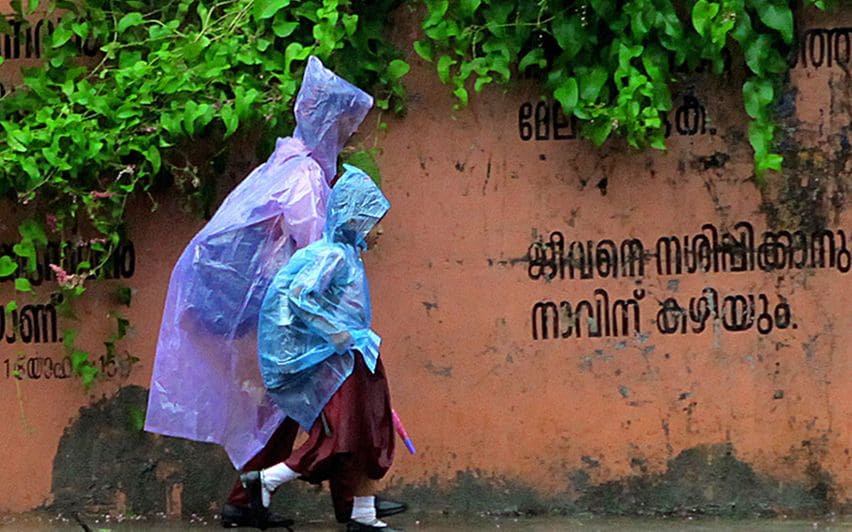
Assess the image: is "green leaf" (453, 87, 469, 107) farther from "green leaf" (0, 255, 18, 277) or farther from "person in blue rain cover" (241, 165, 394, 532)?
"green leaf" (0, 255, 18, 277)

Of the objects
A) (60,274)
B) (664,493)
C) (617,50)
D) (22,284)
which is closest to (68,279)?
(60,274)

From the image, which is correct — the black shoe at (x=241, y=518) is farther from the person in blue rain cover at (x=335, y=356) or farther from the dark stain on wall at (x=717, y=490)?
the dark stain on wall at (x=717, y=490)

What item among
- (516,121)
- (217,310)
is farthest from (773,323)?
(217,310)

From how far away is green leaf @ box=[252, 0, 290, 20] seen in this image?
6.45 m

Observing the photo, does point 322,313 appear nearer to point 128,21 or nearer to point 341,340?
point 341,340

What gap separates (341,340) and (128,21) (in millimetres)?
1789

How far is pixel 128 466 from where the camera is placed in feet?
22.0

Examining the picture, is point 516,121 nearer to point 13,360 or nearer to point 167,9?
point 167,9

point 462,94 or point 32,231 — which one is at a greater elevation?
point 462,94

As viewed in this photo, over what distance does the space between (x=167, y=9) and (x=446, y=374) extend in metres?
1.93

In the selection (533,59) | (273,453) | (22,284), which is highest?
(533,59)

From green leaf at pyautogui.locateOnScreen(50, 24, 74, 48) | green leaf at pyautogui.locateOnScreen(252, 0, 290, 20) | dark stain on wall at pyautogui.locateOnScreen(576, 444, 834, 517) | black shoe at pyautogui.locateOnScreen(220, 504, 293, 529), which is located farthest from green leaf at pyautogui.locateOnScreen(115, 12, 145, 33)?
dark stain on wall at pyautogui.locateOnScreen(576, 444, 834, 517)

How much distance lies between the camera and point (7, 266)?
21.6ft

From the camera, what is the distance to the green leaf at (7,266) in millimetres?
6582
